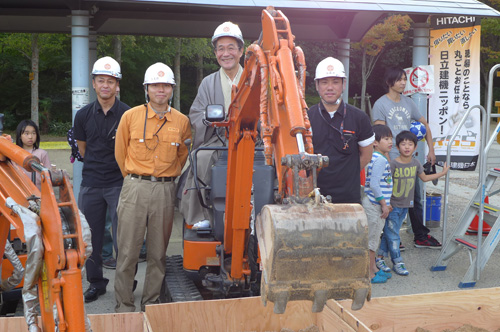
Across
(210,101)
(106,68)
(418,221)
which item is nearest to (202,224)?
(210,101)

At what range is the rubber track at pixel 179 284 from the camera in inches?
198

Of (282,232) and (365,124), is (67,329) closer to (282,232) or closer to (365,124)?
(282,232)

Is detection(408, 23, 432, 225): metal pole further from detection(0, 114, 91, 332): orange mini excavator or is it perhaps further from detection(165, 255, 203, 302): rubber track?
detection(0, 114, 91, 332): orange mini excavator

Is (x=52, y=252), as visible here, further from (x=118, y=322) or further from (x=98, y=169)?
(x=98, y=169)

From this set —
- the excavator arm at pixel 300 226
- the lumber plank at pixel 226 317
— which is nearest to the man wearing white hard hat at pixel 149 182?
the lumber plank at pixel 226 317

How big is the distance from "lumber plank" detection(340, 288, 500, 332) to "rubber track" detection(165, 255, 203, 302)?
4.17ft

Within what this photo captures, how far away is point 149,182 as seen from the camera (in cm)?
527

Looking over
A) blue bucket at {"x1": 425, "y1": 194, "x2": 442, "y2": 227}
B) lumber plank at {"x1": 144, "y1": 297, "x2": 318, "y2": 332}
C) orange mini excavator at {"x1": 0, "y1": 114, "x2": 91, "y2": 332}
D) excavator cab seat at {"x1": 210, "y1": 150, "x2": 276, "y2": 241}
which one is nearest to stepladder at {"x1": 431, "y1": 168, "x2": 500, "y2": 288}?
blue bucket at {"x1": 425, "y1": 194, "x2": 442, "y2": 227}

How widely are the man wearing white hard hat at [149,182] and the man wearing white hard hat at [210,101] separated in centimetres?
21

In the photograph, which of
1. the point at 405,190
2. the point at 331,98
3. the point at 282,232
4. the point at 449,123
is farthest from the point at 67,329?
the point at 449,123

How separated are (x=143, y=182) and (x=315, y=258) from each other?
276 cm

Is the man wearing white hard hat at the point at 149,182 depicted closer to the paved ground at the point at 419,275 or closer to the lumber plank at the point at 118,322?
the paved ground at the point at 419,275

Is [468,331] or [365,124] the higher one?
[365,124]

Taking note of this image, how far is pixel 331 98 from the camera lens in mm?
5035
